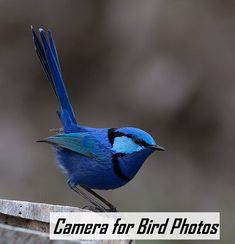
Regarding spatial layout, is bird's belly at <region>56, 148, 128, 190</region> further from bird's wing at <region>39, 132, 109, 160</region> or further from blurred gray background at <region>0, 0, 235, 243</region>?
blurred gray background at <region>0, 0, 235, 243</region>

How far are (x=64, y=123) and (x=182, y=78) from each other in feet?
15.7

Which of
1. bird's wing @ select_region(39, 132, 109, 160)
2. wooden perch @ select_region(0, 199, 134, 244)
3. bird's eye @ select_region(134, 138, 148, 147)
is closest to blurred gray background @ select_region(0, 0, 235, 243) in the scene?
bird's wing @ select_region(39, 132, 109, 160)

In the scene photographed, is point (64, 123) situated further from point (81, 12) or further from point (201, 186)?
point (81, 12)

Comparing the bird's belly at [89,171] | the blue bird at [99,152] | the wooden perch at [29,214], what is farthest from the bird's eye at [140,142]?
Answer: the wooden perch at [29,214]

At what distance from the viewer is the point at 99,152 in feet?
14.3

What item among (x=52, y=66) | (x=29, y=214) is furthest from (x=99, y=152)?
(x=29, y=214)

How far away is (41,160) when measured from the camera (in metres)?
9.46

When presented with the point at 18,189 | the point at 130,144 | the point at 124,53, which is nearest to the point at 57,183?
the point at 18,189

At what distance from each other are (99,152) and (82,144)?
0.14 metres

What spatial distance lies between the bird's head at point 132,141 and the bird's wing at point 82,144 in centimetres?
9

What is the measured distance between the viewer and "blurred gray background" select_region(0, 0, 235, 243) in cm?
894

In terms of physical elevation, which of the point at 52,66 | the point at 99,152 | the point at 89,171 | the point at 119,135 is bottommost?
the point at 89,171

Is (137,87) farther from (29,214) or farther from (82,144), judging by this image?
(29,214)

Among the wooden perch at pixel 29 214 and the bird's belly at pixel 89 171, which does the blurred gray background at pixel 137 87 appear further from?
the wooden perch at pixel 29 214
